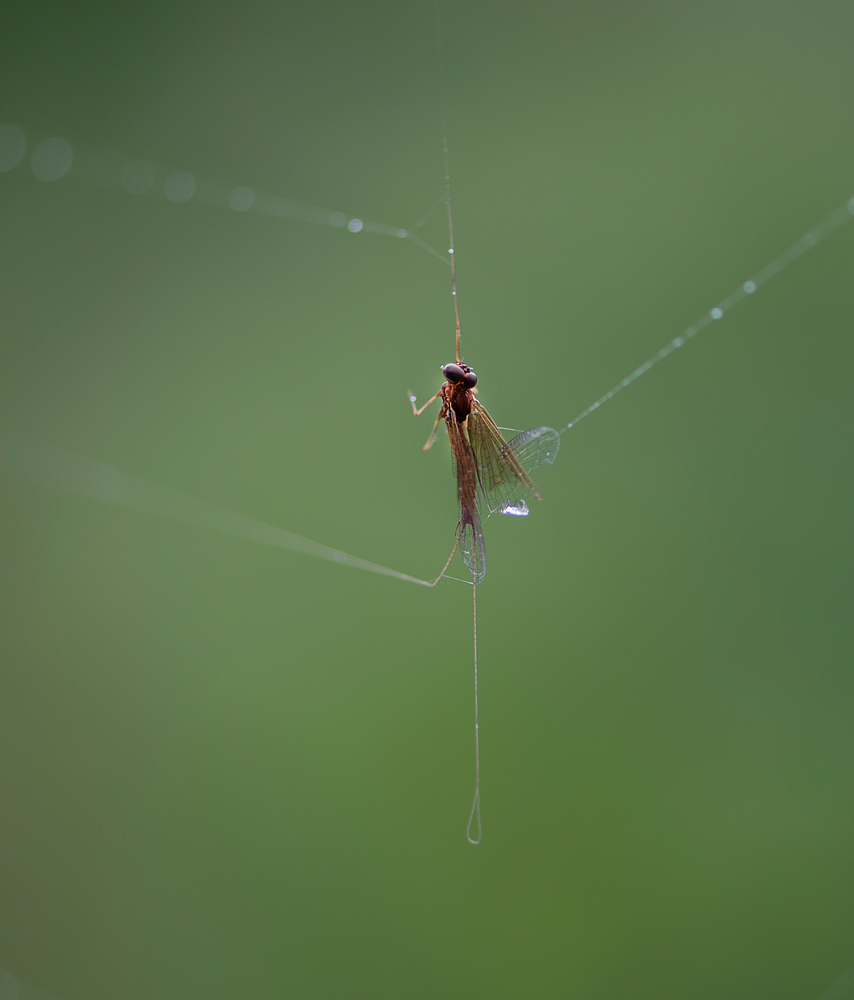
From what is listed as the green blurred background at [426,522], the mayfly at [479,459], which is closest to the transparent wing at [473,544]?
the mayfly at [479,459]

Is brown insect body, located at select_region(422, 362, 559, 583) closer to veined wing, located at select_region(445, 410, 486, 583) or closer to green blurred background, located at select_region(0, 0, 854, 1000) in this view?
veined wing, located at select_region(445, 410, 486, 583)

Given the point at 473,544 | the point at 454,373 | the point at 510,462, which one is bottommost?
the point at 473,544

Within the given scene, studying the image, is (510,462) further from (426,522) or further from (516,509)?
(426,522)

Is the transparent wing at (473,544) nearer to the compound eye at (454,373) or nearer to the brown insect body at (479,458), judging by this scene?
the brown insect body at (479,458)

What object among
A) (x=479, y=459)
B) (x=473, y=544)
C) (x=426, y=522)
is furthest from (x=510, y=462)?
(x=426, y=522)

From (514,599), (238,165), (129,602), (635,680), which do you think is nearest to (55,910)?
(129,602)

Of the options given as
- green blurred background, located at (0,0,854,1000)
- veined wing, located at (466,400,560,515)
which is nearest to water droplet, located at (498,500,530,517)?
veined wing, located at (466,400,560,515)
